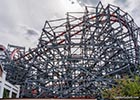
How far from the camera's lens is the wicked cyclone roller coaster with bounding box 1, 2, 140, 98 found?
56.0 ft

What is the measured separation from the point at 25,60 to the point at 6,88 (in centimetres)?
432

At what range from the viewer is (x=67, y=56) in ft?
57.9

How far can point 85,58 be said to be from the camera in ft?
56.5

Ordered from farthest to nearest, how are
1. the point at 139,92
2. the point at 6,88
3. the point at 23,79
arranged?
the point at 23,79 < the point at 6,88 < the point at 139,92

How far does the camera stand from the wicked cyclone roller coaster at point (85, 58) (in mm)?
17078

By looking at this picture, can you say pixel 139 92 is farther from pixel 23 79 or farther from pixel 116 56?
pixel 23 79

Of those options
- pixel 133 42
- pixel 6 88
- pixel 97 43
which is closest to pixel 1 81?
pixel 6 88

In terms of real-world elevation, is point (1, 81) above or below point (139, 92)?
above

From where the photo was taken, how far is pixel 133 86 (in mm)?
10633

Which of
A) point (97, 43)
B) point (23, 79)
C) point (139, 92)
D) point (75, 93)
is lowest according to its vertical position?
point (139, 92)

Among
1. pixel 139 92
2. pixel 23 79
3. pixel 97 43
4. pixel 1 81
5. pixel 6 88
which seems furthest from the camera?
pixel 23 79

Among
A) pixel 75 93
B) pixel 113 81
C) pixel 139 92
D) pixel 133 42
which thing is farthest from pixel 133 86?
pixel 133 42

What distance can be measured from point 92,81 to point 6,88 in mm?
5433

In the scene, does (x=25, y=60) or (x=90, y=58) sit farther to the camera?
(x=25, y=60)
